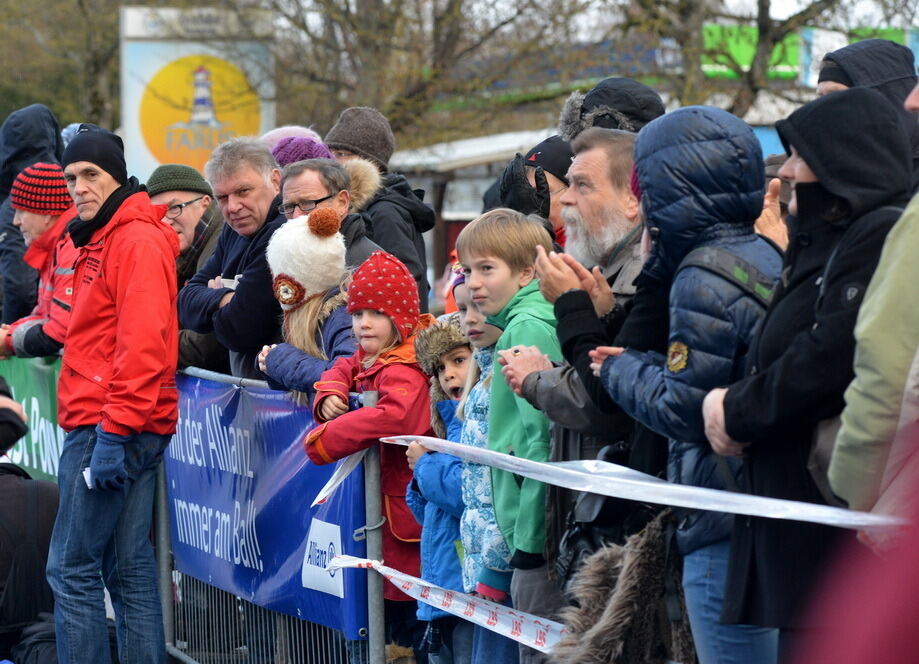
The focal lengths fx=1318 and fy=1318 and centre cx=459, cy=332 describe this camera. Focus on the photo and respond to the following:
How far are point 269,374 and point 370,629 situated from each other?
1175 mm

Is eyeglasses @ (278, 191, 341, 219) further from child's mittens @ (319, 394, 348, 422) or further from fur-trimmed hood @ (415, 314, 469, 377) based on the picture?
fur-trimmed hood @ (415, 314, 469, 377)

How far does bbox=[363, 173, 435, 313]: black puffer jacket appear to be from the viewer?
6.57m

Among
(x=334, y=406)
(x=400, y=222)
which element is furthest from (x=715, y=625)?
(x=400, y=222)

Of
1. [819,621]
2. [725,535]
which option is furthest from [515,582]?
[819,621]

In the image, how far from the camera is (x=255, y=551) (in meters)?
5.78

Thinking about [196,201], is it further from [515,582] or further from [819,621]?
[819,621]

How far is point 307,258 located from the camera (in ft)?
18.0

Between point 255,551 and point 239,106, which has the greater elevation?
A: point 239,106

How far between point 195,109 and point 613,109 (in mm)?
15316

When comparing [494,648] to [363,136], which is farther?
[363,136]

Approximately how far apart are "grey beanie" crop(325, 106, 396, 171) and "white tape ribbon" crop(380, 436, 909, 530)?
3394 mm

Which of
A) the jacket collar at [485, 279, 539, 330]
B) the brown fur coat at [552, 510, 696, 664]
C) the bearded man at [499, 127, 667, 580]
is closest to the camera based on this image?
the brown fur coat at [552, 510, 696, 664]

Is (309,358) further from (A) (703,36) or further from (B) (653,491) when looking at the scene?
(A) (703,36)

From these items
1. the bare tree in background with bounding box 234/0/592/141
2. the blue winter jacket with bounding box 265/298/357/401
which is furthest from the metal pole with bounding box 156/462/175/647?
the bare tree in background with bounding box 234/0/592/141
